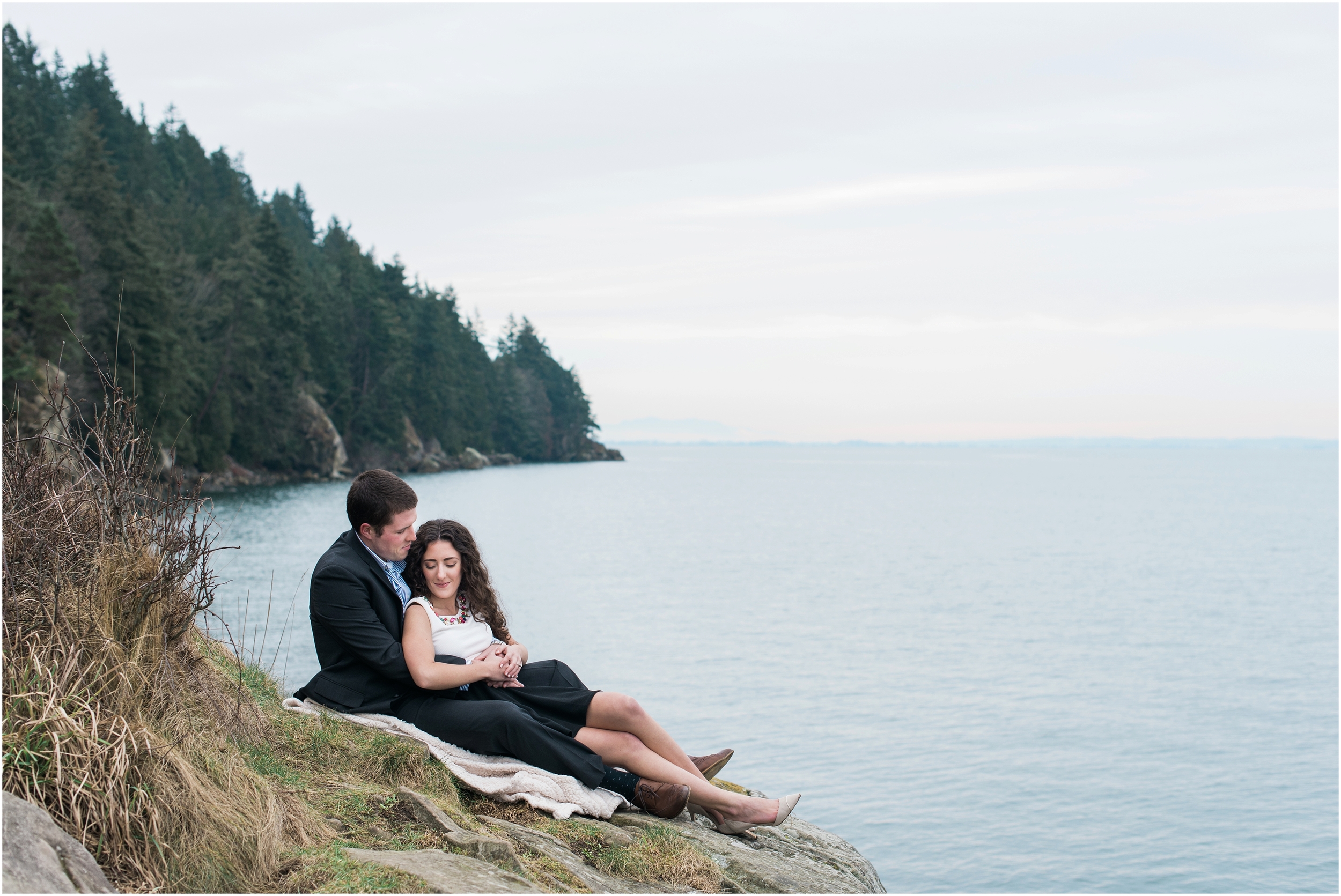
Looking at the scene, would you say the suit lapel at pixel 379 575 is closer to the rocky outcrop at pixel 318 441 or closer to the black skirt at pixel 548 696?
the black skirt at pixel 548 696

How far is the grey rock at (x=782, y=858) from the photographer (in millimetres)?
5293

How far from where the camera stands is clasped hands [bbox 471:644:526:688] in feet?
17.8

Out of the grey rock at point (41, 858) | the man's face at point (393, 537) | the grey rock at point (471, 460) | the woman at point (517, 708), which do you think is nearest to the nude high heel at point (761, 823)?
the woman at point (517, 708)

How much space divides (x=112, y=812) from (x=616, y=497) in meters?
79.4

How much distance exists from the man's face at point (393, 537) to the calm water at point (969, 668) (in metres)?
11.5

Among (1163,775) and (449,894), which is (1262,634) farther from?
(449,894)

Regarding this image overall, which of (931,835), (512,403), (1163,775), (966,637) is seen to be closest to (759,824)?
(931,835)

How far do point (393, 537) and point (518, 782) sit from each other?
4.65 ft

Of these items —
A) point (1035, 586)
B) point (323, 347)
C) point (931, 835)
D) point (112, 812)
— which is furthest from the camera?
point (323, 347)

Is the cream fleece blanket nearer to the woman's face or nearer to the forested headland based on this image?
the woman's face

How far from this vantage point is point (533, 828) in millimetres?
5043

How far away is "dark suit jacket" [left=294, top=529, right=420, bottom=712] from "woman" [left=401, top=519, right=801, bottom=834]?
0.14 m

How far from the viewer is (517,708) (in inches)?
211

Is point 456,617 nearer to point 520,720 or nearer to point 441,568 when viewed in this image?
point 441,568
